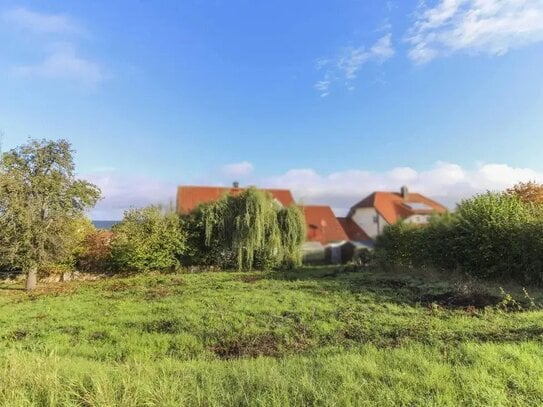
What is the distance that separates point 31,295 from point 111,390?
13.5 metres

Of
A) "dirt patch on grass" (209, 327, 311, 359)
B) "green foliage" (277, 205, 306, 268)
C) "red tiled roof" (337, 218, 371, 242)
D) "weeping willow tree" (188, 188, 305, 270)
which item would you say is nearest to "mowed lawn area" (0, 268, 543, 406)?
"dirt patch on grass" (209, 327, 311, 359)

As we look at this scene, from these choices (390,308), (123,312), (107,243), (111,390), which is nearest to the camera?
(111,390)

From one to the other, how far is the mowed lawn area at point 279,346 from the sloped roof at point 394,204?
26.1m

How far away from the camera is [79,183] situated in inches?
679

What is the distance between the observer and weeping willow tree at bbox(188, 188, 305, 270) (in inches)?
844

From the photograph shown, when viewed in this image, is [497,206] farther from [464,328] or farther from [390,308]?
[464,328]

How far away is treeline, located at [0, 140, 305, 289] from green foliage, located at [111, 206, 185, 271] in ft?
0.16

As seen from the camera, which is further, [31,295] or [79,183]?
[79,183]

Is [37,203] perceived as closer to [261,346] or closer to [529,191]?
[261,346]

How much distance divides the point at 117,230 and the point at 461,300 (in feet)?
56.5

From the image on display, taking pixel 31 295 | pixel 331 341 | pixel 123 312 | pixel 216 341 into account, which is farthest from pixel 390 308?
pixel 31 295

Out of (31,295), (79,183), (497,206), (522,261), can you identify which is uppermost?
(79,183)

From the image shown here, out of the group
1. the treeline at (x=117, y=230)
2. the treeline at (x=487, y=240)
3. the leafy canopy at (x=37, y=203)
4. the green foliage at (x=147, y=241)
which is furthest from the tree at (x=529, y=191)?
the leafy canopy at (x=37, y=203)

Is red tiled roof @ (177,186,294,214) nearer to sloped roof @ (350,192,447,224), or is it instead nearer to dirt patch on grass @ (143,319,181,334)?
sloped roof @ (350,192,447,224)
